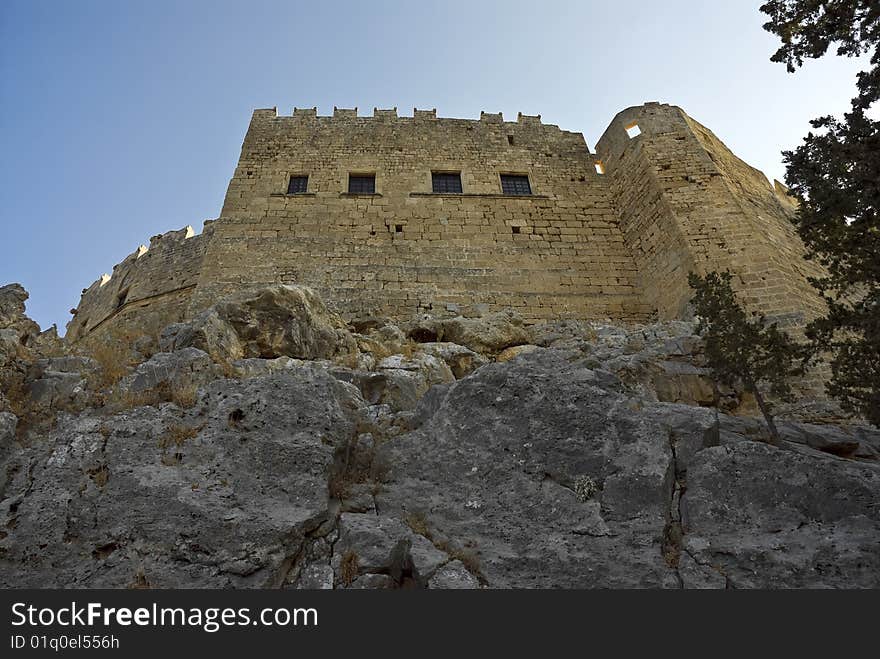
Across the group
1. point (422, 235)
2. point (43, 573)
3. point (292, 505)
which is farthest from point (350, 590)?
point (422, 235)

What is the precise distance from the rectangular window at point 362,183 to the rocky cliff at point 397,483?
24.8ft

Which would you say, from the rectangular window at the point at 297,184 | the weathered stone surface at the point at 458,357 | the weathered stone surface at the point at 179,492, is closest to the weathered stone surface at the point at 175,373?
the weathered stone surface at the point at 179,492

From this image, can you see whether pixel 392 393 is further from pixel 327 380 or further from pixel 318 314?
pixel 318 314

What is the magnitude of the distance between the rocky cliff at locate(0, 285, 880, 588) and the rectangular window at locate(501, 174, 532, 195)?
27.1 feet

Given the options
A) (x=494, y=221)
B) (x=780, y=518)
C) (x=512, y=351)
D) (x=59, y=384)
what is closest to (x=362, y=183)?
(x=494, y=221)

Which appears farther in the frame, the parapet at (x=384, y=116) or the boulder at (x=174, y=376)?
the parapet at (x=384, y=116)

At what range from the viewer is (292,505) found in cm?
466

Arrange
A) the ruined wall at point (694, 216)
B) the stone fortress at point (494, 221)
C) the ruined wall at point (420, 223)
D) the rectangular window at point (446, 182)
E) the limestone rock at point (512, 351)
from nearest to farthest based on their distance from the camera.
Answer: the limestone rock at point (512, 351) → the ruined wall at point (694, 216) → the stone fortress at point (494, 221) → the ruined wall at point (420, 223) → the rectangular window at point (446, 182)

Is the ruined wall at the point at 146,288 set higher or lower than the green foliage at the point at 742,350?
higher

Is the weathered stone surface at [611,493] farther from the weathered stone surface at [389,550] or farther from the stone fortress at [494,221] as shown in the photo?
the stone fortress at [494,221]

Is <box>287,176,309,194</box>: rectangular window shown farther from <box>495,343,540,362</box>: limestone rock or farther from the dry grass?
the dry grass

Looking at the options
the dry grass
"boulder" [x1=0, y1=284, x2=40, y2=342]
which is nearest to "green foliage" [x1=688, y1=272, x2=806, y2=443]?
the dry grass

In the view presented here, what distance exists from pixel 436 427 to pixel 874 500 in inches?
152

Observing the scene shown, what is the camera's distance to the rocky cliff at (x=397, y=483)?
4.14 metres
